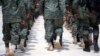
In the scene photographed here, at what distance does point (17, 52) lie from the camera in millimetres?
11281

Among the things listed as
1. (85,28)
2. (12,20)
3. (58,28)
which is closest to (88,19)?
(85,28)

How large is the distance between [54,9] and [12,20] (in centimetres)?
186

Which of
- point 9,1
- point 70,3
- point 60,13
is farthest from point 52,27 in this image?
point 9,1

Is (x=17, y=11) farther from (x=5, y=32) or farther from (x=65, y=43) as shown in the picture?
(x=65, y=43)

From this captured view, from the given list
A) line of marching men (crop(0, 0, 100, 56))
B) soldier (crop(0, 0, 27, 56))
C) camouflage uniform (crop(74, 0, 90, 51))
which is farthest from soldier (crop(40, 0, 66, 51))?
soldier (crop(0, 0, 27, 56))

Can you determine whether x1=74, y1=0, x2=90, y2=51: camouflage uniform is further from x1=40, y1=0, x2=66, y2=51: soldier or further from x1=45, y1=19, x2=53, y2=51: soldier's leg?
x1=45, y1=19, x2=53, y2=51: soldier's leg

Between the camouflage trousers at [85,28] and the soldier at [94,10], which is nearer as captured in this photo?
the soldier at [94,10]

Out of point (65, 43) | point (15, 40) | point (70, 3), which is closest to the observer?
point (15, 40)

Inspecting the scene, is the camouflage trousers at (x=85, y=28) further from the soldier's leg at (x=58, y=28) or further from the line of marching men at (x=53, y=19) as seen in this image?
the soldier's leg at (x=58, y=28)

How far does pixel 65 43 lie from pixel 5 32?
383 centimetres

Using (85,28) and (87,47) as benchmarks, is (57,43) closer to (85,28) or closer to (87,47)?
(87,47)

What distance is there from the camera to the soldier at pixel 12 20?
1011 cm

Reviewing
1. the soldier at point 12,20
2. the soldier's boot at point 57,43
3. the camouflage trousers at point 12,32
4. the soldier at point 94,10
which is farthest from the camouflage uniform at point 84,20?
the camouflage trousers at point 12,32

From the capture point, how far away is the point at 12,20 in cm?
1016
